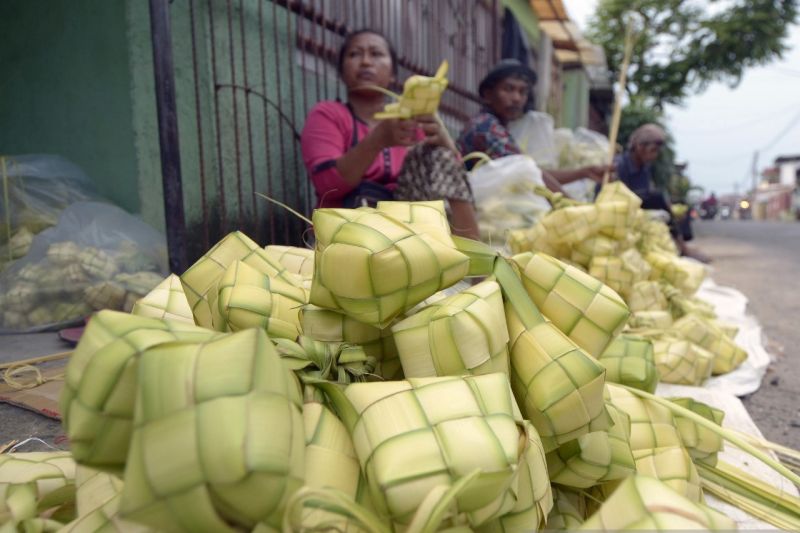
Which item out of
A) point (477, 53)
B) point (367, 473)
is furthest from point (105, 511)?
point (477, 53)

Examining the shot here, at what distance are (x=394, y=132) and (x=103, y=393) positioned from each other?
152 cm

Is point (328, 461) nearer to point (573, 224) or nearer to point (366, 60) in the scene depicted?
point (573, 224)

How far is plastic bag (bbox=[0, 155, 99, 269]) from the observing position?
2203 millimetres

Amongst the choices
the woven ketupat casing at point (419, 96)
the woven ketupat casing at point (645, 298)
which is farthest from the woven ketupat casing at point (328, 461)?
the woven ketupat casing at point (645, 298)

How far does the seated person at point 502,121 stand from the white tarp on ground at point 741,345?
1030mm

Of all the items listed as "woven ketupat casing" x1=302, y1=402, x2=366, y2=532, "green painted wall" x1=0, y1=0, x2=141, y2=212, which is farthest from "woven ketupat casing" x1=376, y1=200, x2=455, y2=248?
→ "green painted wall" x1=0, y1=0, x2=141, y2=212

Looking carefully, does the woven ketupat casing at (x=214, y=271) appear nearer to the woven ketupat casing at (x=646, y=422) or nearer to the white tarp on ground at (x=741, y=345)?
the woven ketupat casing at (x=646, y=422)

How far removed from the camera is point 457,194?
2.13 meters

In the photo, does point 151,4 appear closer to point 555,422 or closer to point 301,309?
point 301,309

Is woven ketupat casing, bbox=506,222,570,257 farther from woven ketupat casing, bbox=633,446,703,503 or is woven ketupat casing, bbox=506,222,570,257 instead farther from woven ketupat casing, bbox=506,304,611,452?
woven ketupat casing, bbox=506,304,611,452

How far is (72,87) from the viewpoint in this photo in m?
2.46

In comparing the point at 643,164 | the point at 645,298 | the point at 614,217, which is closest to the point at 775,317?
the point at 643,164

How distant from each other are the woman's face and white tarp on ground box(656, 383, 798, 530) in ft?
5.56

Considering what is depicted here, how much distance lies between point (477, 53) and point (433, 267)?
197 inches
